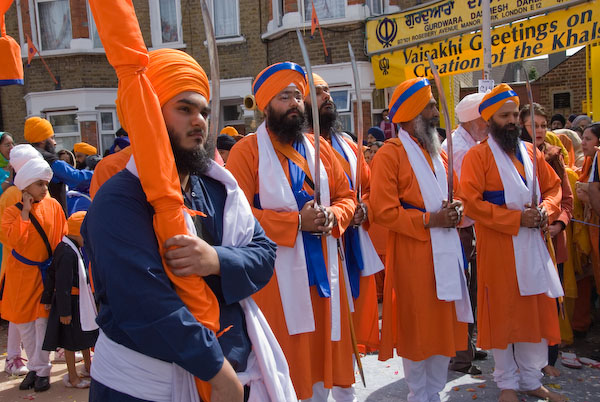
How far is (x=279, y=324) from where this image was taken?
3250 millimetres

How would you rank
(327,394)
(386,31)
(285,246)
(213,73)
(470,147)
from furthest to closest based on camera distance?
(386,31) < (470,147) < (327,394) < (285,246) < (213,73)

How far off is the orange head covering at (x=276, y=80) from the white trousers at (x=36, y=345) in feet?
10.1

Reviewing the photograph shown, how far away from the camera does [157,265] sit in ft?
5.51

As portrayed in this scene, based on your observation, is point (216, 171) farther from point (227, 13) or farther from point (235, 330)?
point (227, 13)

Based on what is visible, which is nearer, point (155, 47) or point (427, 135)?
point (427, 135)

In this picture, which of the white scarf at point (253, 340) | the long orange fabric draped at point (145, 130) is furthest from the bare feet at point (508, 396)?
the long orange fabric draped at point (145, 130)

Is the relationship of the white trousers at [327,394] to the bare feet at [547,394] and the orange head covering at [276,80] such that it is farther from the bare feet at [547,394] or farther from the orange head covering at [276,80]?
the orange head covering at [276,80]

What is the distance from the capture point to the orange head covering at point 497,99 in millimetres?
4199

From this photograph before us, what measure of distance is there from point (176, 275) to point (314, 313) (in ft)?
5.90

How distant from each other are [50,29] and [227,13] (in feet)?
16.3

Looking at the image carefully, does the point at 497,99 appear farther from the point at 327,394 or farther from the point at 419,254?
the point at 327,394

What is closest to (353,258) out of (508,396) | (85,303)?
(508,396)

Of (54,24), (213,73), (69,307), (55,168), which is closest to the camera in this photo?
(213,73)

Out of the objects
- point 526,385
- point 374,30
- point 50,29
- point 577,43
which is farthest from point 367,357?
point 50,29
